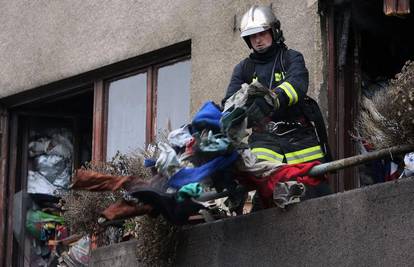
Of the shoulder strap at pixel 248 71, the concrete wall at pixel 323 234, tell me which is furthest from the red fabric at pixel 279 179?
the shoulder strap at pixel 248 71

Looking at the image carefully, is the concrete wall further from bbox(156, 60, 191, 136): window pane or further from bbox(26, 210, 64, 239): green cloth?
bbox(26, 210, 64, 239): green cloth

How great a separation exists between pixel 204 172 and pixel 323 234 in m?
0.78

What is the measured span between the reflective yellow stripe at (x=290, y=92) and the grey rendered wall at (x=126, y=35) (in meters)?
1.30

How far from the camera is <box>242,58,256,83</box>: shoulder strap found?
293 inches

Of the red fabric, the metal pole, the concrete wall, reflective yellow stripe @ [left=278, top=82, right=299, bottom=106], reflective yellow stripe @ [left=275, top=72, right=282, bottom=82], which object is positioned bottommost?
the concrete wall

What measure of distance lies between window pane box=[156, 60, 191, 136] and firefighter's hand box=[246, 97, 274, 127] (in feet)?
9.67

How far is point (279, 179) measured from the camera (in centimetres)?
670

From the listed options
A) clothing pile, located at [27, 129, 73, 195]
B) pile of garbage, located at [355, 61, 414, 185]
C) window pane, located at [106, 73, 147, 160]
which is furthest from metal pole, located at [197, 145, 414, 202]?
clothing pile, located at [27, 129, 73, 195]

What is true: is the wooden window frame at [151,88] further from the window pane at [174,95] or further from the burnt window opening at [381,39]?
the burnt window opening at [381,39]

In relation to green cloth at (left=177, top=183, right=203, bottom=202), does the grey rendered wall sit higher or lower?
higher

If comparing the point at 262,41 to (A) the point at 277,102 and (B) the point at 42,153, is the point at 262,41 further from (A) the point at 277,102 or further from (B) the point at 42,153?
(B) the point at 42,153

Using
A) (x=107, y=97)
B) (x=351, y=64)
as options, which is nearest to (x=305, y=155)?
(x=351, y=64)

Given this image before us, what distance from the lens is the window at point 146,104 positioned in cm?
992

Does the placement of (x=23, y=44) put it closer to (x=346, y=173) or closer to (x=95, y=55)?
(x=95, y=55)
